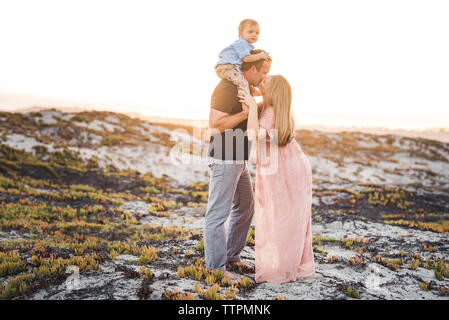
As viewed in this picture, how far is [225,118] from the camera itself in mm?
4258

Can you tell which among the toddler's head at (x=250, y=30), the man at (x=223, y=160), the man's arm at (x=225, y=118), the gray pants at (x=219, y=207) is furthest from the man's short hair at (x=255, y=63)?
the gray pants at (x=219, y=207)

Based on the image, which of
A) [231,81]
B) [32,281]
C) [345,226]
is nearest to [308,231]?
[231,81]

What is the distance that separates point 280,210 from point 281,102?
170 centimetres

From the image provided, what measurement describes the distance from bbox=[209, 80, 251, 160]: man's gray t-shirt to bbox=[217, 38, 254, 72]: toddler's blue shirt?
32 centimetres

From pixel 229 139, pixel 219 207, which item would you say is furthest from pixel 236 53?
pixel 219 207

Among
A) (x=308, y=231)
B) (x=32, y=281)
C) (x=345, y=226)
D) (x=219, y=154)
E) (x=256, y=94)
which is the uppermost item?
(x=256, y=94)

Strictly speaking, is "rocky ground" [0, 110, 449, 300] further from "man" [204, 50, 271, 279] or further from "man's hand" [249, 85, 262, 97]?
"man's hand" [249, 85, 262, 97]

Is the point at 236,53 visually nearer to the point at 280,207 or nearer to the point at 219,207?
the point at 219,207

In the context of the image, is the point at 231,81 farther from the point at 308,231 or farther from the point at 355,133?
the point at 355,133

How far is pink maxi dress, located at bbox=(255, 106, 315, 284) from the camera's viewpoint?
15.2 feet

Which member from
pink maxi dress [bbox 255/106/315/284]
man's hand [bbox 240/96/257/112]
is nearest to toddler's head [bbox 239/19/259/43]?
man's hand [bbox 240/96/257/112]
